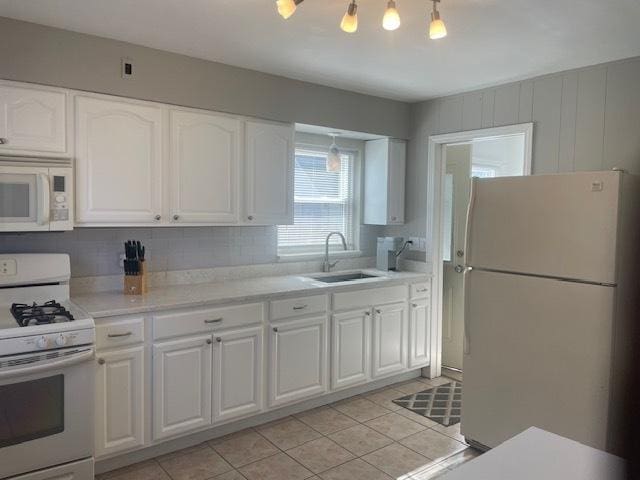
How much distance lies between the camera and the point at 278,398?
327 centimetres

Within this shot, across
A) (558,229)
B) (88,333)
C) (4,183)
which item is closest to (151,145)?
(4,183)

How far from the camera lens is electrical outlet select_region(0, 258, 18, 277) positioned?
254 cm

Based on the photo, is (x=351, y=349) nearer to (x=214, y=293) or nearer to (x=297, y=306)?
(x=297, y=306)

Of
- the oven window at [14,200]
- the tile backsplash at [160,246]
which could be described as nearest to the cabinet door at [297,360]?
the tile backsplash at [160,246]

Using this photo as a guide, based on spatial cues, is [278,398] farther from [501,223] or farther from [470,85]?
[470,85]

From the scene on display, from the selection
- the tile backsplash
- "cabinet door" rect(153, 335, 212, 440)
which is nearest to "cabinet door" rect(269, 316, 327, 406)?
"cabinet door" rect(153, 335, 212, 440)

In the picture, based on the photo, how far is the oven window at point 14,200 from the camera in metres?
2.47

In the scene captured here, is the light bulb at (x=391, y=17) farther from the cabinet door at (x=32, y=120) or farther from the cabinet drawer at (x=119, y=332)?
the cabinet drawer at (x=119, y=332)

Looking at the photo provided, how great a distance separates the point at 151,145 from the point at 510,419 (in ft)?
8.63

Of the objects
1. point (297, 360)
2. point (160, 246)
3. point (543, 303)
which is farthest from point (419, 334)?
point (160, 246)

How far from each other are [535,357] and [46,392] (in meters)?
2.46

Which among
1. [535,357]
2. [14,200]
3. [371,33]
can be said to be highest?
[371,33]

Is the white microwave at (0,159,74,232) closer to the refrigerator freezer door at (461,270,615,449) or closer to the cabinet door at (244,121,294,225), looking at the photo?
the cabinet door at (244,121,294,225)

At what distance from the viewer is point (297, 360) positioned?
336cm
